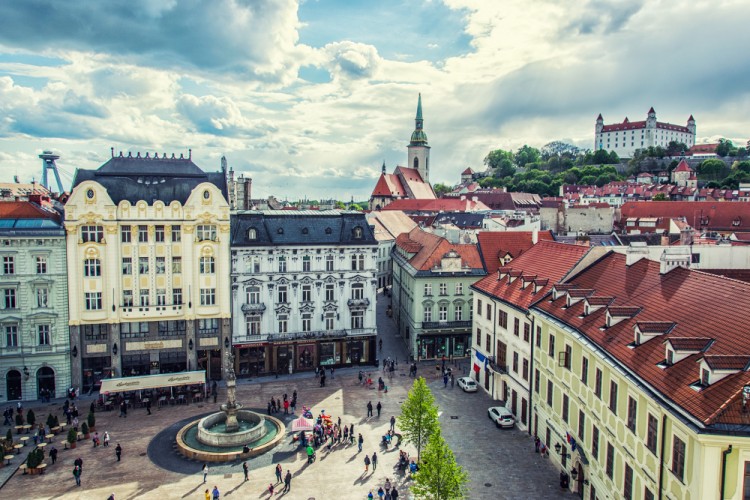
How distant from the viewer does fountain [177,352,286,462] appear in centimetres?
3750

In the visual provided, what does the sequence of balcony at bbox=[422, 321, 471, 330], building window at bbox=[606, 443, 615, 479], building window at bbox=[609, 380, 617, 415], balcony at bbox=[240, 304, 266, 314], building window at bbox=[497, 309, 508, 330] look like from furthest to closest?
balcony at bbox=[422, 321, 471, 330] < balcony at bbox=[240, 304, 266, 314] < building window at bbox=[497, 309, 508, 330] < building window at bbox=[606, 443, 615, 479] < building window at bbox=[609, 380, 617, 415]

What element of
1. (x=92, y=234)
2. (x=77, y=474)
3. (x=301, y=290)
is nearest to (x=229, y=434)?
(x=77, y=474)

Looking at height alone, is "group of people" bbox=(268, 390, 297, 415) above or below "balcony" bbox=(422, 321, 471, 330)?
below

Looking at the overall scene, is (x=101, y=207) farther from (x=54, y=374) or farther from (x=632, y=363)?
(x=632, y=363)

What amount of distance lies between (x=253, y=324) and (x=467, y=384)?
68.2ft

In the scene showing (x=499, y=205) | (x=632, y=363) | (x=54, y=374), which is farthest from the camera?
(x=499, y=205)

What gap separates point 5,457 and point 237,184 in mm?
40775

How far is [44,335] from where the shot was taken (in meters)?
49.4

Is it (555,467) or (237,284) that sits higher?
(237,284)

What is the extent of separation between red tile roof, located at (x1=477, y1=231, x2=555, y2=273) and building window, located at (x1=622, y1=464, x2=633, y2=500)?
35.1 m

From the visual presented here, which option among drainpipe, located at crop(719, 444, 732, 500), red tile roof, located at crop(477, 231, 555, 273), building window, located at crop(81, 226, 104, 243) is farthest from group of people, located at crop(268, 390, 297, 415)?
drainpipe, located at crop(719, 444, 732, 500)

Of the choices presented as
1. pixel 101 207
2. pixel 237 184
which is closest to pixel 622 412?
pixel 101 207

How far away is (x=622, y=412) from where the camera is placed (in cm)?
2645

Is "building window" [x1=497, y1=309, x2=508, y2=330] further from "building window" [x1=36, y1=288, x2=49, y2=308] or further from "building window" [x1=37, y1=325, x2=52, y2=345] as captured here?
"building window" [x1=36, y1=288, x2=49, y2=308]
